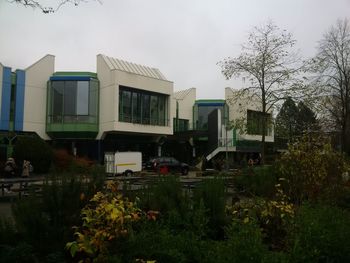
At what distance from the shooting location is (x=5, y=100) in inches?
1561

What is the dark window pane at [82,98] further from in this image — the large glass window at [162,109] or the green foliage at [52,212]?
the green foliage at [52,212]

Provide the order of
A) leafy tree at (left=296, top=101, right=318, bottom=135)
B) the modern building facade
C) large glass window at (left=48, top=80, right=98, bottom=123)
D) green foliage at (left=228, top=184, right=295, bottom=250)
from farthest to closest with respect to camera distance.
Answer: large glass window at (left=48, top=80, right=98, bottom=123)
the modern building facade
leafy tree at (left=296, top=101, right=318, bottom=135)
green foliage at (left=228, top=184, right=295, bottom=250)

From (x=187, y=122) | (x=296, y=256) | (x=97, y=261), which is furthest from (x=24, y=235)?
(x=187, y=122)

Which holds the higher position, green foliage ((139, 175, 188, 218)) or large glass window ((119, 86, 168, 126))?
large glass window ((119, 86, 168, 126))

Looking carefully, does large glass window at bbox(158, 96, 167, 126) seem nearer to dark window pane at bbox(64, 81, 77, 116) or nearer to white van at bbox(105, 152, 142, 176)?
dark window pane at bbox(64, 81, 77, 116)

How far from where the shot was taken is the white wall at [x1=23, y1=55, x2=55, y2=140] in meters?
41.2

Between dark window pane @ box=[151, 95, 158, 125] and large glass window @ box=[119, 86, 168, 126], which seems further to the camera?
dark window pane @ box=[151, 95, 158, 125]

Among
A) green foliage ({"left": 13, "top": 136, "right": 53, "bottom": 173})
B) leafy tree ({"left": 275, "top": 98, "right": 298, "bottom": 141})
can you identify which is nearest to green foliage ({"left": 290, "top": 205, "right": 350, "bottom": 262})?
leafy tree ({"left": 275, "top": 98, "right": 298, "bottom": 141})

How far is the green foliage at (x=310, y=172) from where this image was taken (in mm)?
9859

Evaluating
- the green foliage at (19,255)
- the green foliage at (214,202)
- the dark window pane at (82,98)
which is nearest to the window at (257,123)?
the green foliage at (214,202)

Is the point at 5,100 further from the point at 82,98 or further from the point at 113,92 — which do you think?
the point at 113,92

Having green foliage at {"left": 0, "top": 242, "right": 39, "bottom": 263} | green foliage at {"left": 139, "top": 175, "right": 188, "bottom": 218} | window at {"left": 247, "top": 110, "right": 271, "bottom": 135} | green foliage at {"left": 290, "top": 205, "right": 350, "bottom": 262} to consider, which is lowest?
green foliage at {"left": 0, "top": 242, "right": 39, "bottom": 263}

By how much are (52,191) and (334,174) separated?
723cm

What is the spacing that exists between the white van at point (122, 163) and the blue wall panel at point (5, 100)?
10237 mm
